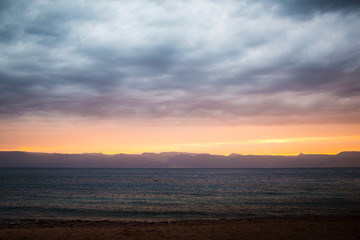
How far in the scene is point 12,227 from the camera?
66.4 ft

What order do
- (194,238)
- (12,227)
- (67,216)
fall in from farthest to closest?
(67,216) → (12,227) → (194,238)

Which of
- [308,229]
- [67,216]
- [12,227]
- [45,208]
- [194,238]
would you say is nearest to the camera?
[194,238]

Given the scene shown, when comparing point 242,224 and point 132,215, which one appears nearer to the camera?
point 242,224

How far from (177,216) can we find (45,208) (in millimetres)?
16223

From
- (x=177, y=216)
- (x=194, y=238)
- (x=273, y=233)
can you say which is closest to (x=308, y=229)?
(x=273, y=233)

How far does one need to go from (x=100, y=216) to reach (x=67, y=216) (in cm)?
322

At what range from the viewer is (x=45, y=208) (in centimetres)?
3097

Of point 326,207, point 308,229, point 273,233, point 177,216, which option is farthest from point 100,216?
point 326,207

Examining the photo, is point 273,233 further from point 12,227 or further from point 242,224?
point 12,227

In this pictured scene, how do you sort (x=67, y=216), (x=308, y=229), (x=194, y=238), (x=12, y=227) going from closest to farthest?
(x=194, y=238)
(x=308, y=229)
(x=12, y=227)
(x=67, y=216)

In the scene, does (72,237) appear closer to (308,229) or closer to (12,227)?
(12,227)

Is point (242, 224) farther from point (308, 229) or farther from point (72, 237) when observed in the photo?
point (72, 237)

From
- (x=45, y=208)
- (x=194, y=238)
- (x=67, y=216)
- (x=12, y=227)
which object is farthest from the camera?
(x=45, y=208)

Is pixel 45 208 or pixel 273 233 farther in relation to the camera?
pixel 45 208
